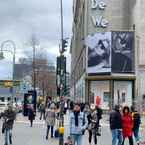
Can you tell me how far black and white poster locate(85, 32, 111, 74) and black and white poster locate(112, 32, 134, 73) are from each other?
0.65 meters

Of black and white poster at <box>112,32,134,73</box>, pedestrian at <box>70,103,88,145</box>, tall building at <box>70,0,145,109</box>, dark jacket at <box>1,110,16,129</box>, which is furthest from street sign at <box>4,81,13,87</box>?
pedestrian at <box>70,103,88,145</box>

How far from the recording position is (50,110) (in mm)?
27516

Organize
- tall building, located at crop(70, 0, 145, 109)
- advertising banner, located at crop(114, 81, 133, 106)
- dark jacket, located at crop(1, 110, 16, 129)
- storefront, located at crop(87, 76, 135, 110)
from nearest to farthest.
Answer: dark jacket, located at crop(1, 110, 16, 129)
tall building, located at crop(70, 0, 145, 109)
storefront, located at crop(87, 76, 135, 110)
advertising banner, located at crop(114, 81, 133, 106)

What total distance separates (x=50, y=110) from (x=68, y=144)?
11026 millimetres

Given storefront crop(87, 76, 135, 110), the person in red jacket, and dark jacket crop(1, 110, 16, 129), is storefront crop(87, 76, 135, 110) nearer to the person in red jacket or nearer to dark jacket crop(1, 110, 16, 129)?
dark jacket crop(1, 110, 16, 129)

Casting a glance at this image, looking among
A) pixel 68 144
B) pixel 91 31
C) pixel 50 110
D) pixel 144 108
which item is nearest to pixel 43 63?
pixel 91 31

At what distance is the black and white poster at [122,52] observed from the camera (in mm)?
63500

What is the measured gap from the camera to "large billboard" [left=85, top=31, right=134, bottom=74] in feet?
208

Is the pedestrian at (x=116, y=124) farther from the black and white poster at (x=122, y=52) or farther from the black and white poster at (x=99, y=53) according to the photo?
the black and white poster at (x=122, y=52)

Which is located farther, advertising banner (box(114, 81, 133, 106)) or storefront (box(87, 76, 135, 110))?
advertising banner (box(114, 81, 133, 106))

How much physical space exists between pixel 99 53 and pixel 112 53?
1.47 metres

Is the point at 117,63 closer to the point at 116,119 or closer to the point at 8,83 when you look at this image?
the point at 8,83

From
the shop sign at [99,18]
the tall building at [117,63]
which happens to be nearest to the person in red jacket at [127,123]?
the tall building at [117,63]

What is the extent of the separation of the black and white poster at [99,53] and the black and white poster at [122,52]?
65cm
